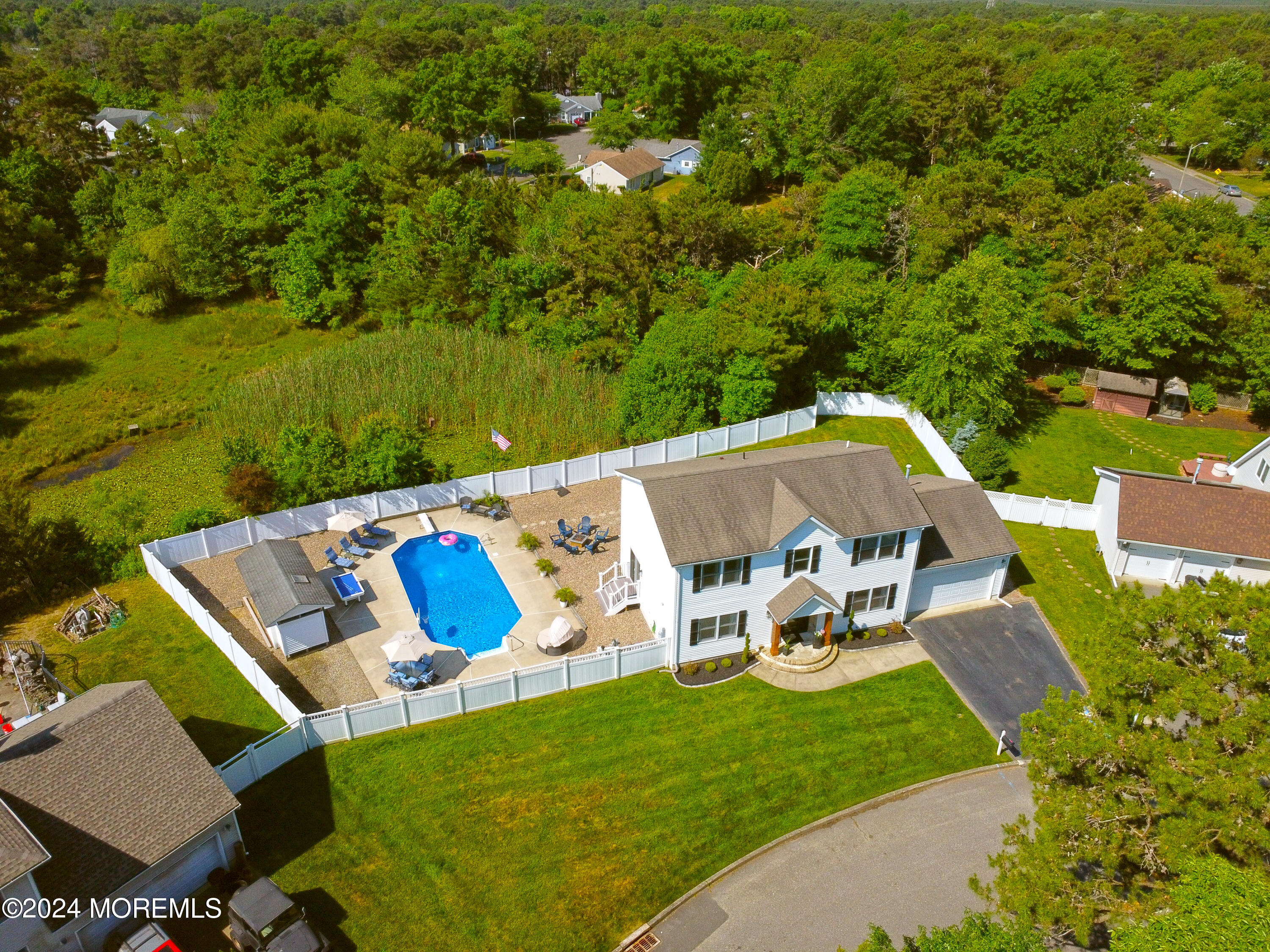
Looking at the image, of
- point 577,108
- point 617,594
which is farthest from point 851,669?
point 577,108

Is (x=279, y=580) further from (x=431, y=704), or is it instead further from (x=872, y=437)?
(x=872, y=437)

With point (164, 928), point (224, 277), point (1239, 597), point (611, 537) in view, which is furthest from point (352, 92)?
point (1239, 597)

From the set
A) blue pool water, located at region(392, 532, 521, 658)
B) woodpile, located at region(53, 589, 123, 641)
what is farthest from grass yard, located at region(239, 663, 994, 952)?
woodpile, located at region(53, 589, 123, 641)

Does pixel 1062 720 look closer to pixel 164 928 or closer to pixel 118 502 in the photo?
pixel 164 928

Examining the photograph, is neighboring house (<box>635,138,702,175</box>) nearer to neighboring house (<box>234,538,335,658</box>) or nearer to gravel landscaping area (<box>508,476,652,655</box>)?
gravel landscaping area (<box>508,476,652,655</box>)

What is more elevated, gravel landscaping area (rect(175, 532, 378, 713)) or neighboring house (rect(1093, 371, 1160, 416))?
neighboring house (rect(1093, 371, 1160, 416))
